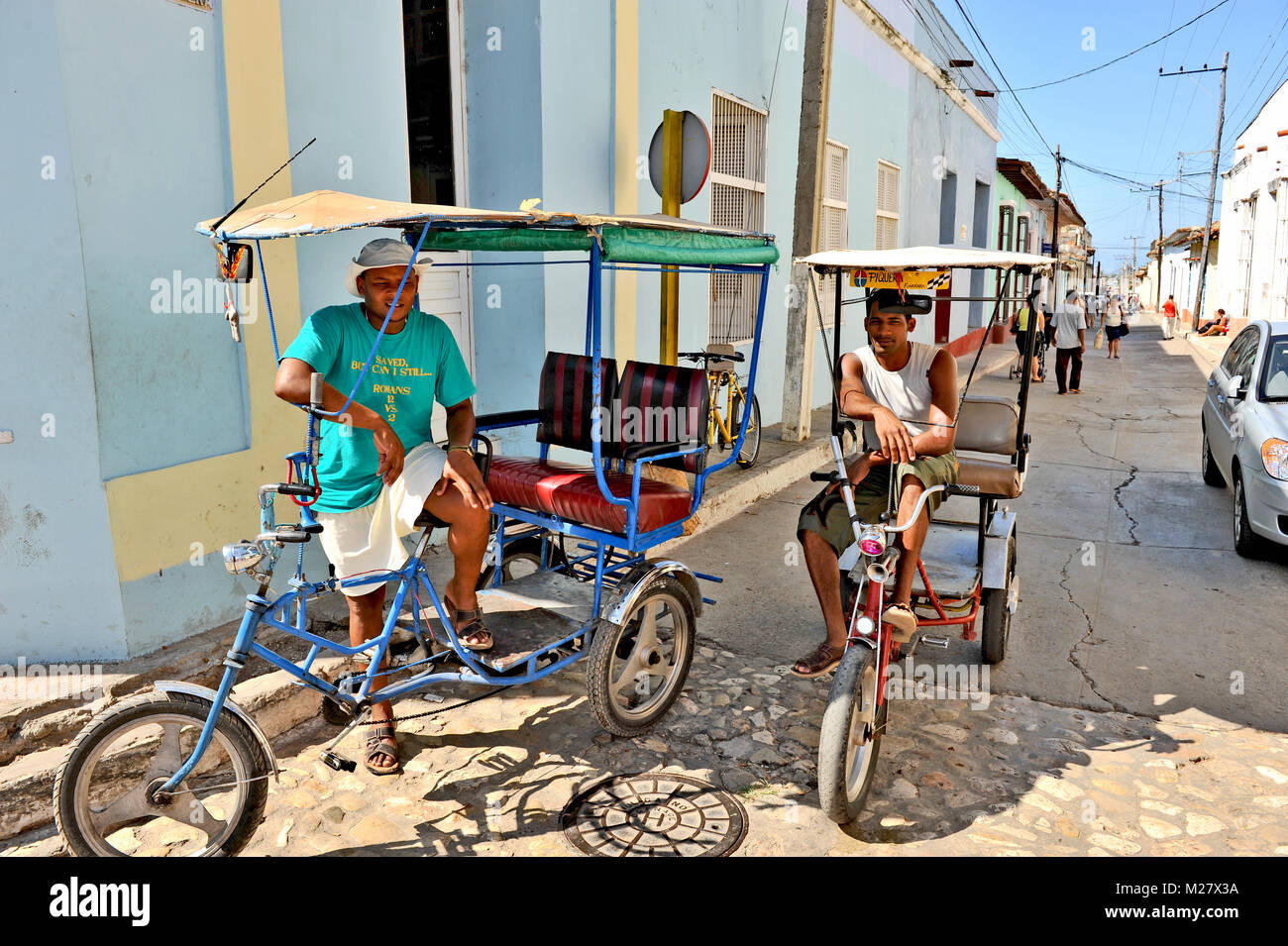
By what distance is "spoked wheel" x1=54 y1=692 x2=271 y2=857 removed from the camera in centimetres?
297

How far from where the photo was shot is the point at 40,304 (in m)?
3.93

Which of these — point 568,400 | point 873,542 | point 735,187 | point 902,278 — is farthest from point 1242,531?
point 735,187

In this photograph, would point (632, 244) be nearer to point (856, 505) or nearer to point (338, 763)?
point (856, 505)

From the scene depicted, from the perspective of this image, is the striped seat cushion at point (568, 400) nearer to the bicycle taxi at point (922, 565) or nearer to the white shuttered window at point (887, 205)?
the bicycle taxi at point (922, 565)

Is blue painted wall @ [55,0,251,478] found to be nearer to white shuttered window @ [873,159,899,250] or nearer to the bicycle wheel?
the bicycle wheel

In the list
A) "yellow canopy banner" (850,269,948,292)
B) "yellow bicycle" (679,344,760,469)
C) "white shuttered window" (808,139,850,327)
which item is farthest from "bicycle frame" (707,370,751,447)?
"white shuttered window" (808,139,850,327)

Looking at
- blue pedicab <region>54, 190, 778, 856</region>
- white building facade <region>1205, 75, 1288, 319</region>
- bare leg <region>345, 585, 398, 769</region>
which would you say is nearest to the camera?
blue pedicab <region>54, 190, 778, 856</region>

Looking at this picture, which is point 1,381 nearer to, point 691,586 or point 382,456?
point 382,456

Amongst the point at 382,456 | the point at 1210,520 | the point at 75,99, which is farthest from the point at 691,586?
the point at 1210,520

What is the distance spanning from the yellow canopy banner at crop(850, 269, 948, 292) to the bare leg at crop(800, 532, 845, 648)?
144 centimetres

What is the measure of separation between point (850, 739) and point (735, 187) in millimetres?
7631

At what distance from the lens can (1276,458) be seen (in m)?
6.61

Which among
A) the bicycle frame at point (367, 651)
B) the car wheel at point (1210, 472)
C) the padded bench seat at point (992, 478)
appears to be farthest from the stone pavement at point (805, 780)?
the car wheel at point (1210, 472)

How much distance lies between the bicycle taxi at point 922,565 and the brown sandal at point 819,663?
25 centimetres
